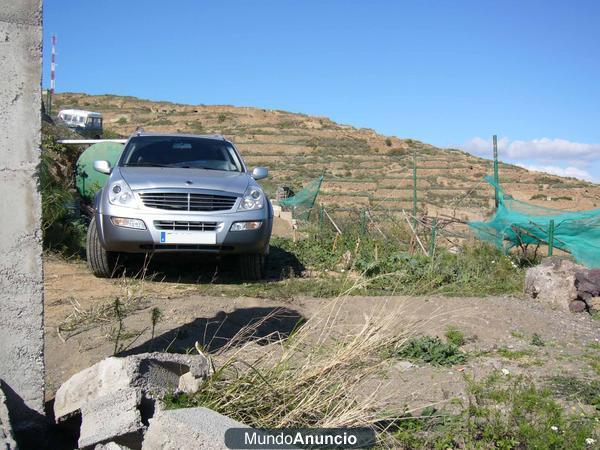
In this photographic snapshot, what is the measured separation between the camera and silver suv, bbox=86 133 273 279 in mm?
6871

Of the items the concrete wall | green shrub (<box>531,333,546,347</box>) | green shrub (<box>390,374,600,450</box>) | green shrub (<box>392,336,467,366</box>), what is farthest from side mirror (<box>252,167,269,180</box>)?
green shrub (<box>390,374,600,450</box>)

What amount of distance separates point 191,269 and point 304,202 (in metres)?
7.87

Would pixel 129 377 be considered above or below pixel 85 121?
below

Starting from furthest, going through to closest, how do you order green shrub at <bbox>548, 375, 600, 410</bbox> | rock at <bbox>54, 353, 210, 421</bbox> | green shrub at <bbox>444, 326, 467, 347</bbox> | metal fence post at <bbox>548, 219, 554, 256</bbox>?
1. metal fence post at <bbox>548, 219, 554, 256</bbox>
2. green shrub at <bbox>444, 326, 467, 347</bbox>
3. green shrub at <bbox>548, 375, 600, 410</bbox>
4. rock at <bbox>54, 353, 210, 421</bbox>

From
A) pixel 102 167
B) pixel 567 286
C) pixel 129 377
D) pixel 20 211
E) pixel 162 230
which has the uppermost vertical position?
pixel 102 167

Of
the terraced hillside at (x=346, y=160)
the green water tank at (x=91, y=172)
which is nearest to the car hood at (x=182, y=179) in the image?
the green water tank at (x=91, y=172)

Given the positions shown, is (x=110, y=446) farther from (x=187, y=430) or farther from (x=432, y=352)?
(x=432, y=352)

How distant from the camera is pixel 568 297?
701cm

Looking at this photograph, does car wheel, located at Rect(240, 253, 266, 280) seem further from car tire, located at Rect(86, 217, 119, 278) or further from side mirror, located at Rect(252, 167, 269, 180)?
car tire, located at Rect(86, 217, 119, 278)

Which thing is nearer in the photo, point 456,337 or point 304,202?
point 456,337

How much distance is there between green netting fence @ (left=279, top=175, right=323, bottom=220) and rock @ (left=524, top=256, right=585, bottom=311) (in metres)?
7.47

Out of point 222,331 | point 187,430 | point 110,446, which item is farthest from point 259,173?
point 187,430

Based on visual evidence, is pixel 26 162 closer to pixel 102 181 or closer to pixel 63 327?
pixel 63 327

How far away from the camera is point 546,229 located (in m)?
9.47
